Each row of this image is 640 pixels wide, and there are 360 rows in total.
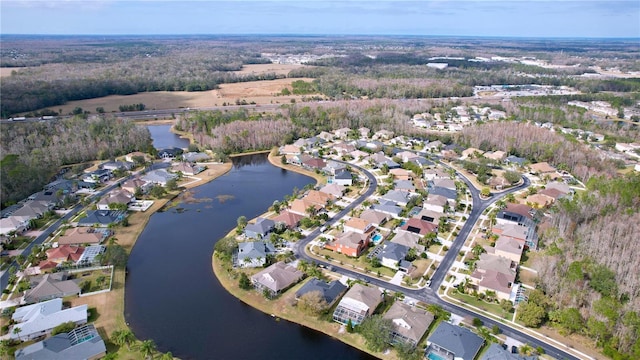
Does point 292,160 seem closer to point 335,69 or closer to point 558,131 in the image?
point 558,131

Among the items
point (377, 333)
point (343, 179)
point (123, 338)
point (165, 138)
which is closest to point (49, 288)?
point (123, 338)

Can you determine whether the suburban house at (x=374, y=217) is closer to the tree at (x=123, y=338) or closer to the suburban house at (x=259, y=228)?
the suburban house at (x=259, y=228)

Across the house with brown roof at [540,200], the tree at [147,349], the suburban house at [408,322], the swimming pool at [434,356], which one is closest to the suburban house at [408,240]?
the suburban house at [408,322]

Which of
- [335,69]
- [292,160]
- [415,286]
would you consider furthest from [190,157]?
[335,69]

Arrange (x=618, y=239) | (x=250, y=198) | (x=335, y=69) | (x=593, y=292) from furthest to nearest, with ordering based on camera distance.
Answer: (x=335, y=69) → (x=250, y=198) → (x=618, y=239) → (x=593, y=292)

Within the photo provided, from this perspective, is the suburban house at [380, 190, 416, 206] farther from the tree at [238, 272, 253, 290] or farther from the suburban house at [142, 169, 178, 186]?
the suburban house at [142, 169, 178, 186]

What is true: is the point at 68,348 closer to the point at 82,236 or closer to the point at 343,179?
the point at 82,236
